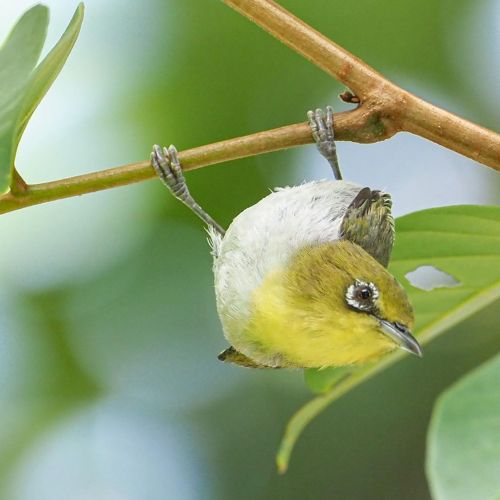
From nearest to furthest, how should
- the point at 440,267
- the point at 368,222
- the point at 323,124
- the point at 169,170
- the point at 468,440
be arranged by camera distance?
1. the point at 468,440
2. the point at 440,267
3. the point at 323,124
4. the point at 169,170
5. the point at 368,222

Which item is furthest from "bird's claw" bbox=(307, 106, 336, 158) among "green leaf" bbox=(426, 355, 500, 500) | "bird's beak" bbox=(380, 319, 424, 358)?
"green leaf" bbox=(426, 355, 500, 500)

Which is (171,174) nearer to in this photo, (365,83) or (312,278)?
(312,278)

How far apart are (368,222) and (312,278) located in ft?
1.09

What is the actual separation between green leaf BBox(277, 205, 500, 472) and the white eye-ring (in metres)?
0.10

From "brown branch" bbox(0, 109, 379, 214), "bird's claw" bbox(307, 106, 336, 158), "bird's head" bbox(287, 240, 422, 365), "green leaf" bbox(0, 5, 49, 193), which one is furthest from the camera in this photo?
"bird's head" bbox(287, 240, 422, 365)

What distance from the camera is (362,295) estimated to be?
262 cm

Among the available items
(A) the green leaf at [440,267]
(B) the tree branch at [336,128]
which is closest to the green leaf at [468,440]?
(B) the tree branch at [336,128]

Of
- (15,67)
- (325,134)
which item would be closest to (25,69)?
(15,67)

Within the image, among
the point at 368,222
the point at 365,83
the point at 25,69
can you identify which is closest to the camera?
the point at 25,69

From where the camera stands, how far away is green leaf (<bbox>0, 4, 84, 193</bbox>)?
1704 mm

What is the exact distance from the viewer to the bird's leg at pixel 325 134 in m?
2.19

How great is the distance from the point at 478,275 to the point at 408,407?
A: 3.24 meters

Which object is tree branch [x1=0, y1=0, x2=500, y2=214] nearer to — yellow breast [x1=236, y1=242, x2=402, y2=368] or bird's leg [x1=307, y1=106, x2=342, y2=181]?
bird's leg [x1=307, y1=106, x2=342, y2=181]

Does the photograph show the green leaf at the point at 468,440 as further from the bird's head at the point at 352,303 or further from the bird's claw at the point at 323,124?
the bird's claw at the point at 323,124
